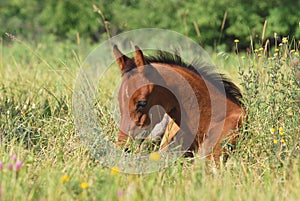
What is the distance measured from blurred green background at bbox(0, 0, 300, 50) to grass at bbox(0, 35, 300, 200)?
21.1 ft

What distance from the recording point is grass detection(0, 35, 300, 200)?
3.55 m

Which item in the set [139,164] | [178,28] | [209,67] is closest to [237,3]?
[178,28]

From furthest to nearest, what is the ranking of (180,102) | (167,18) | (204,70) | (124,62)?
(167,18)
(204,70)
(180,102)
(124,62)

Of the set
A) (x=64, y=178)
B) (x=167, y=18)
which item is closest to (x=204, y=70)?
(x=64, y=178)

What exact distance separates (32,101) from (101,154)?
170 cm

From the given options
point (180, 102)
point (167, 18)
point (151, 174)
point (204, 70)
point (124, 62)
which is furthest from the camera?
point (167, 18)

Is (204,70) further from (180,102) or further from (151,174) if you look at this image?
(151,174)

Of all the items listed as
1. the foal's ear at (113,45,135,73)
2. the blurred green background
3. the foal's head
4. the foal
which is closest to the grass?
the foal

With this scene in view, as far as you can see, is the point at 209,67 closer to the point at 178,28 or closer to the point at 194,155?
the point at 194,155

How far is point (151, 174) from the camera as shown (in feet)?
13.3

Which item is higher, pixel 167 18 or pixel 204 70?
pixel 204 70

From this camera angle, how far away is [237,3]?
1352 cm

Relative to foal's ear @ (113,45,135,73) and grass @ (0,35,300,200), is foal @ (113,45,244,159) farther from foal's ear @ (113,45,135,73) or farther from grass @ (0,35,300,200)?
grass @ (0,35,300,200)

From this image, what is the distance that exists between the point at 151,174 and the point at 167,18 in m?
10.8
